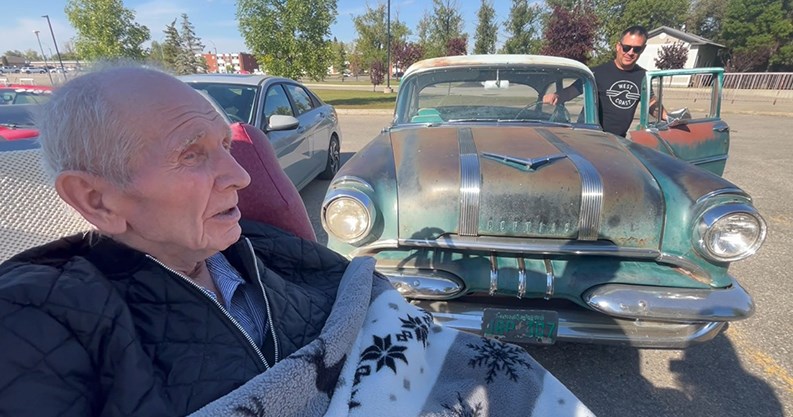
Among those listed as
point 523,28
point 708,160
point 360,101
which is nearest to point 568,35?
point 523,28

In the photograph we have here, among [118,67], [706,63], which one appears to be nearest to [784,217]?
[118,67]

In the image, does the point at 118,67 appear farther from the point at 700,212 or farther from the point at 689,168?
the point at 689,168

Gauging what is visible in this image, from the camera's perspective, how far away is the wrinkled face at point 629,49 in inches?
147

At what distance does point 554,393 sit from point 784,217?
5353 mm

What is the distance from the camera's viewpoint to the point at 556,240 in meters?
2.07

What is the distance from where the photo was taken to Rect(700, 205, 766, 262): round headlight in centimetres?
195

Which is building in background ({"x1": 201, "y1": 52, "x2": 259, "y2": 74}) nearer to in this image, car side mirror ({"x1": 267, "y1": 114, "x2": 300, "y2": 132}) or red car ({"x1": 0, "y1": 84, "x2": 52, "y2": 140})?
red car ({"x1": 0, "y1": 84, "x2": 52, "y2": 140})

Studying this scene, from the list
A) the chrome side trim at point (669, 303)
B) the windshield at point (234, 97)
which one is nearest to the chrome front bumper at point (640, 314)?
the chrome side trim at point (669, 303)

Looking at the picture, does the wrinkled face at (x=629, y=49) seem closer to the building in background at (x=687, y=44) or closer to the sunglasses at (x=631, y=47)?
the sunglasses at (x=631, y=47)

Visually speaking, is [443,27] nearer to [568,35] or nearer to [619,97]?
[568,35]

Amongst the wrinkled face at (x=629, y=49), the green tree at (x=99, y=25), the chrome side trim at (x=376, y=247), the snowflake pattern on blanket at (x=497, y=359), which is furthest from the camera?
the green tree at (x=99, y=25)

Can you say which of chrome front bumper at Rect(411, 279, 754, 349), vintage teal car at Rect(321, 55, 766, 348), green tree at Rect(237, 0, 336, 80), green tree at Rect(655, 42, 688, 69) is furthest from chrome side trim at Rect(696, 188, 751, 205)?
green tree at Rect(655, 42, 688, 69)

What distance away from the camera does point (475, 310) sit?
213 cm

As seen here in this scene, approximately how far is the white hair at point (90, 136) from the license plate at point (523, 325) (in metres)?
1.66
